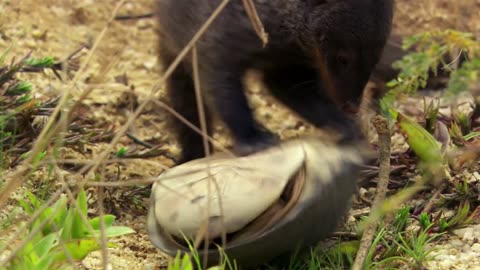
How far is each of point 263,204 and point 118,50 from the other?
1168 millimetres

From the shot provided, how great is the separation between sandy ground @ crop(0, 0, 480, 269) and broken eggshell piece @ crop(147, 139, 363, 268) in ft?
1.65

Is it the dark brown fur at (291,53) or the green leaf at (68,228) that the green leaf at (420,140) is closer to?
the dark brown fur at (291,53)

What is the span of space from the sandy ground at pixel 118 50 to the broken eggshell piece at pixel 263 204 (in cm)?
50

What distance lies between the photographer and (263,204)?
1.98m

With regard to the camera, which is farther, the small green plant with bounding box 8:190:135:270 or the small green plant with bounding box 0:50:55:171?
the small green plant with bounding box 0:50:55:171

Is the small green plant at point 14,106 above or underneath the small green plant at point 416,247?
above

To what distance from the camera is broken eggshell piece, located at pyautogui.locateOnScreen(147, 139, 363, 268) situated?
1.98m

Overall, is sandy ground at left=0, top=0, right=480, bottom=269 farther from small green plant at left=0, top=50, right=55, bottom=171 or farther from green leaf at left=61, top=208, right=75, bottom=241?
green leaf at left=61, top=208, right=75, bottom=241

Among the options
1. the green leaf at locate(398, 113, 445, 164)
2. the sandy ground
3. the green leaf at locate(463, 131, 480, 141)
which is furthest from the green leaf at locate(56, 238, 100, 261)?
the green leaf at locate(463, 131, 480, 141)

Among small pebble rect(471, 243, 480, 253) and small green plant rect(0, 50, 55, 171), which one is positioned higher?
small green plant rect(0, 50, 55, 171)

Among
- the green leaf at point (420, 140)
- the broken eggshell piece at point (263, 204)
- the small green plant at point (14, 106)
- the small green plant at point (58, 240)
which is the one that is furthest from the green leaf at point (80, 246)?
the green leaf at point (420, 140)

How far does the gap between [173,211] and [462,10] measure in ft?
8.70

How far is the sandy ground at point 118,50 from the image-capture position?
2.95 meters

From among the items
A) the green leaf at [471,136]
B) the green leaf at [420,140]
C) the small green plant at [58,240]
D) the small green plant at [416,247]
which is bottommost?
the small green plant at [416,247]
